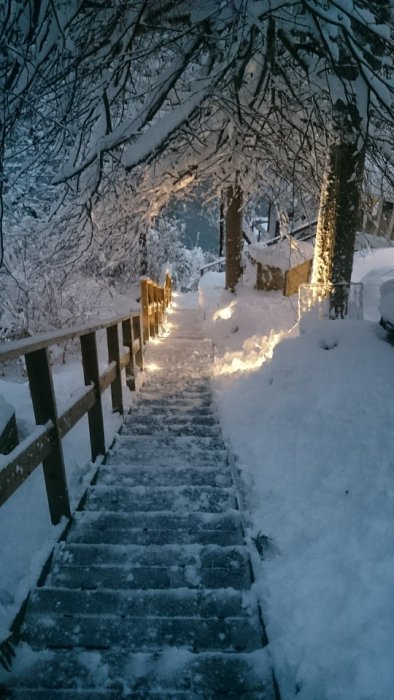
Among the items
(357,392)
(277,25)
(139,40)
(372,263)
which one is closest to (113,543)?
(357,392)

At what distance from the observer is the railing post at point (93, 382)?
3.50 meters

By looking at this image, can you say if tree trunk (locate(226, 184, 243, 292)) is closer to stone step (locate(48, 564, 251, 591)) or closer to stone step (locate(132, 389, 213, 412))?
stone step (locate(132, 389, 213, 412))

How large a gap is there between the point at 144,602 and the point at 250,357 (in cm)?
576

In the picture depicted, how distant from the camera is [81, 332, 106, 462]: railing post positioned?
350 cm

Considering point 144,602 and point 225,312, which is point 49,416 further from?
point 225,312

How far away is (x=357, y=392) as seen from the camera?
12.3ft

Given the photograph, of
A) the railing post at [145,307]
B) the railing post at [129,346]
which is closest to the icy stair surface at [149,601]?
the railing post at [129,346]

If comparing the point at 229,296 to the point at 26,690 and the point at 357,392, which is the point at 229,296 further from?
the point at 26,690

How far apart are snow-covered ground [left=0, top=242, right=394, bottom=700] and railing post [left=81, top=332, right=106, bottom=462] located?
10.0 inches

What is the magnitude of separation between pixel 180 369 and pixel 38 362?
535 cm

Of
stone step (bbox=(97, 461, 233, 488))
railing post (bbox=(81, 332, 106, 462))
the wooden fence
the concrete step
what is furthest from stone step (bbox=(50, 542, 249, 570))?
the wooden fence

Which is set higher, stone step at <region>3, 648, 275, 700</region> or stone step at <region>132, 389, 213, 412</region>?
stone step at <region>3, 648, 275, 700</region>

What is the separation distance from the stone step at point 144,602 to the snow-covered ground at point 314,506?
0.13m

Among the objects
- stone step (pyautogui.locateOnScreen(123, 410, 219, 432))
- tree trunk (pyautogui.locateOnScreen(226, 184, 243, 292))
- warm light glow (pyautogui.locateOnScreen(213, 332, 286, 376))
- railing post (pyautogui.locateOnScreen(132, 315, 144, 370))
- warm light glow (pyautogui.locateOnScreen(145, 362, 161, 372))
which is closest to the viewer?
stone step (pyautogui.locateOnScreen(123, 410, 219, 432))
